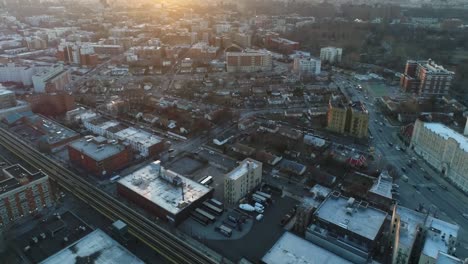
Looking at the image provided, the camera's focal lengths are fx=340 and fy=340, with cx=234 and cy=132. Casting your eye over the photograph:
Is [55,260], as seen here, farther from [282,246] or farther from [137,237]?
[282,246]

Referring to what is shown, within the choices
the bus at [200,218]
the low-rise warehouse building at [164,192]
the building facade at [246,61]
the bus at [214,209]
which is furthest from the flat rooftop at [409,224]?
the building facade at [246,61]

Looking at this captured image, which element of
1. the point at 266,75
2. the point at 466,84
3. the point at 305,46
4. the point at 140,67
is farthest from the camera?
the point at 305,46

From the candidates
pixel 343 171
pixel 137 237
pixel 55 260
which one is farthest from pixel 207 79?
pixel 55 260

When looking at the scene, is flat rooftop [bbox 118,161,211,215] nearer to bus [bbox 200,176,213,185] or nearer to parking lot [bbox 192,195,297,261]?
bus [bbox 200,176,213,185]

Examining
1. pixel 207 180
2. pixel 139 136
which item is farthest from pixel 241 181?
pixel 139 136

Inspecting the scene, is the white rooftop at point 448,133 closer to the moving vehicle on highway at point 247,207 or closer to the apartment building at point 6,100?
the moving vehicle on highway at point 247,207

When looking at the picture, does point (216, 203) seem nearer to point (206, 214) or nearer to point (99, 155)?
point (206, 214)
